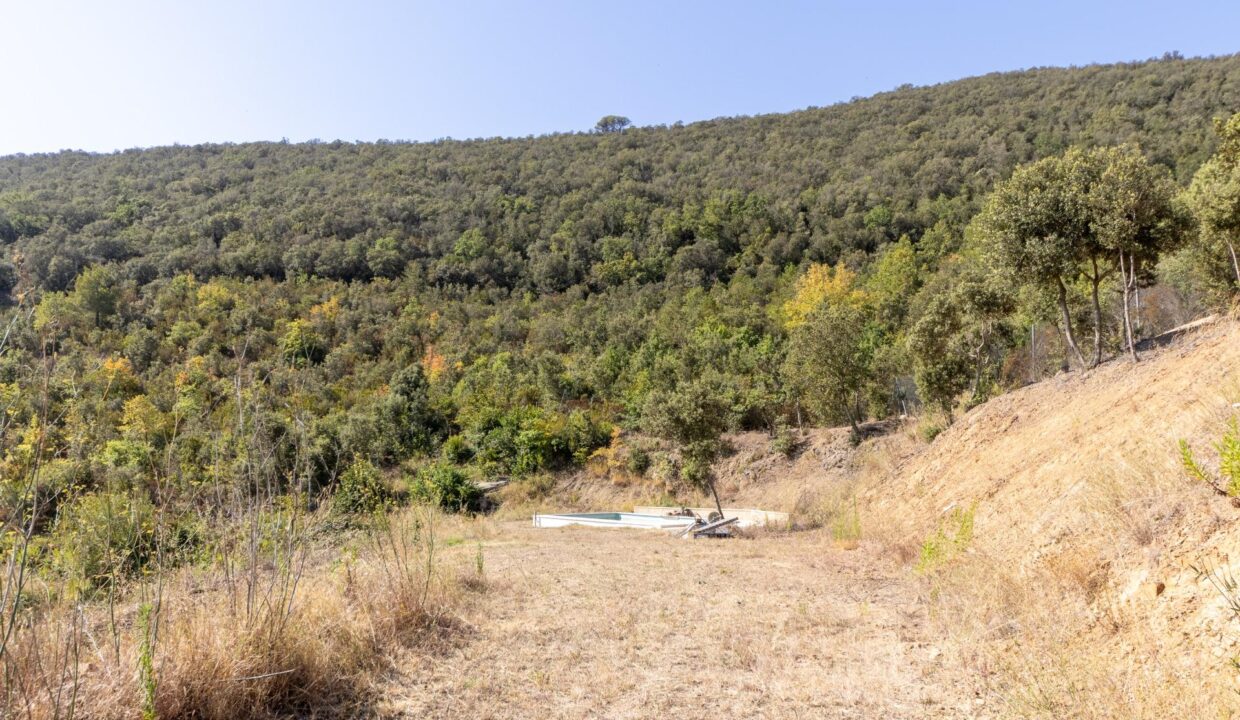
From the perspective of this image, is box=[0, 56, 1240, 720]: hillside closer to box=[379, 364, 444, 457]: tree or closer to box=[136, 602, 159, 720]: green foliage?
box=[136, 602, 159, 720]: green foliage

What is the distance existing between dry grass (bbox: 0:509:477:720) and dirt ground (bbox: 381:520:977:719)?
417 mm

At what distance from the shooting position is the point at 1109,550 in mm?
4828

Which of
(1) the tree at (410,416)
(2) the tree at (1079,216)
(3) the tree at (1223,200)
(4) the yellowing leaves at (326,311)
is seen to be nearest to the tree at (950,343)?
(2) the tree at (1079,216)

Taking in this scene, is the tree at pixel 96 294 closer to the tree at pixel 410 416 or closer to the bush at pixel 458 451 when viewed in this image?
the tree at pixel 410 416

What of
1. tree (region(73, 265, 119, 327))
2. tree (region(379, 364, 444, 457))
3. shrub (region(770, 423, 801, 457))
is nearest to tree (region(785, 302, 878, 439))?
shrub (region(770, 423, 801, 457))

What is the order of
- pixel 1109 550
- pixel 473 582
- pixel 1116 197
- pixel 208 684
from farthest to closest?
pixel 1116 197
pixel 473 582
pixel 1109 550
pixel 208 684

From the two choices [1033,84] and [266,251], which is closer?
[266,251]

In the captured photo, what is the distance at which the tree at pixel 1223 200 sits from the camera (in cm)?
1330

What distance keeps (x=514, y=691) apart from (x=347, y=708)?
1033 mm

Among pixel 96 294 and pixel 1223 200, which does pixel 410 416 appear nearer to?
pixel 96 294

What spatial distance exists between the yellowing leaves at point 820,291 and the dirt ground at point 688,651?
33.7 metres

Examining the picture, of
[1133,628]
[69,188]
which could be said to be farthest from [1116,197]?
[69,188]

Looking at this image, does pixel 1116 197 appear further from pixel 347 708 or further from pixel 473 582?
pixel 347 708

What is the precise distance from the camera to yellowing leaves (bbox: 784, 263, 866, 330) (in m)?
40.9
